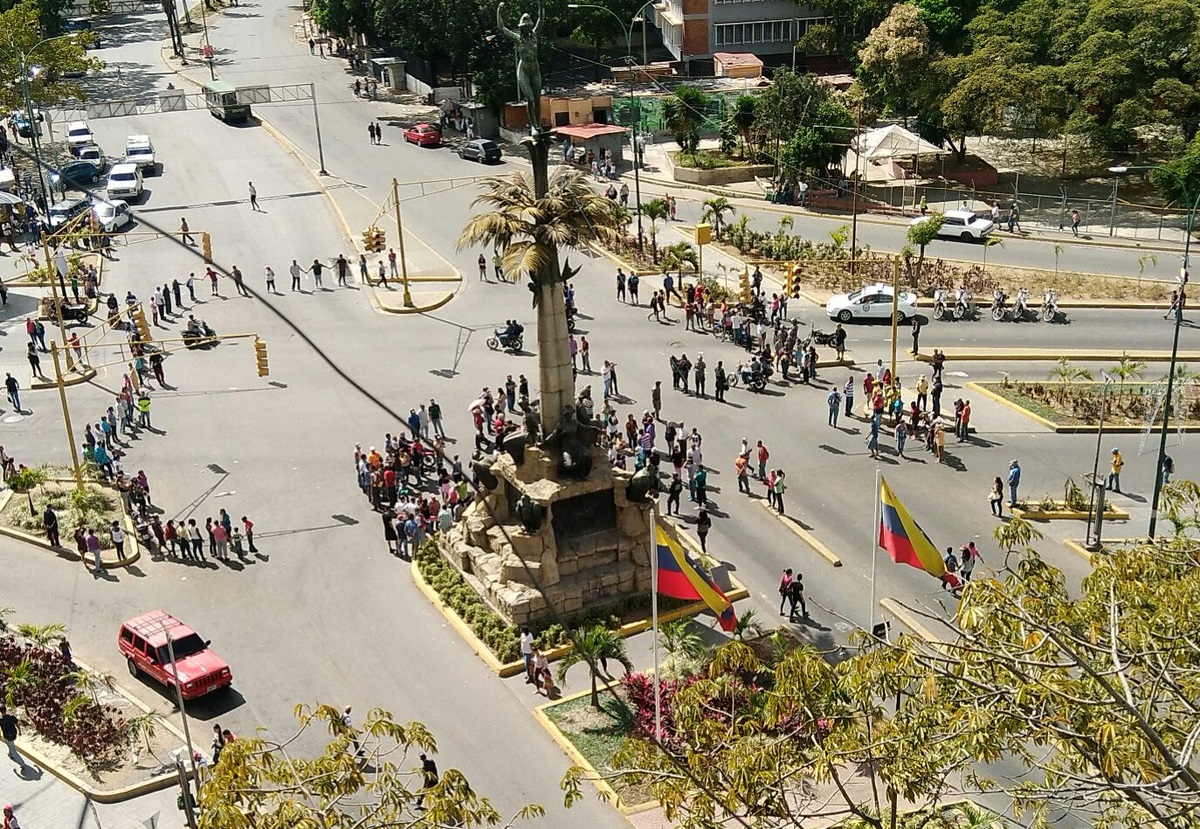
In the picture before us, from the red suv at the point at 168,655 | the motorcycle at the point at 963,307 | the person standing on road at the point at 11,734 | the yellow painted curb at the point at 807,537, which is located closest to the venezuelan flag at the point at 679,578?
the yellow painted curb at the point at 807,537

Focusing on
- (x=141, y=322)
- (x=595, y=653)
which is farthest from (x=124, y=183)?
(x=595, y=653)

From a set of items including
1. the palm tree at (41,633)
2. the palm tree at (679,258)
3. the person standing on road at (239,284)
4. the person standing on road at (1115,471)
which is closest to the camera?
the palm tree at (41,633)

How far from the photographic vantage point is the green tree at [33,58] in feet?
222

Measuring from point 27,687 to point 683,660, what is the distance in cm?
1363

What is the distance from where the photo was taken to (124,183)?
6562 cm

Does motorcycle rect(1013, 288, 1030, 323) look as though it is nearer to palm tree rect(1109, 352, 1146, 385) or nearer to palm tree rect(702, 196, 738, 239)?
palm tree rect(1109, 352, 1146, 385)

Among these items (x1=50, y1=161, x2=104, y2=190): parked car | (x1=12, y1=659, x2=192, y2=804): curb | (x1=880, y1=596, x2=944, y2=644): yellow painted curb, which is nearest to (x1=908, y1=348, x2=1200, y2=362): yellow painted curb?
(x1=880, y1=596, x2=944, y2=644): yellow painted curb

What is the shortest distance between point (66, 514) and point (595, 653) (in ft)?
54.9

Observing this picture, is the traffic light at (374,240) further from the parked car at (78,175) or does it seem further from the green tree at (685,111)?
the green tree at (685,111)

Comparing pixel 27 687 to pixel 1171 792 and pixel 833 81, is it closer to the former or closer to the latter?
pixel 1171 792

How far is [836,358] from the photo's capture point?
46375 mm

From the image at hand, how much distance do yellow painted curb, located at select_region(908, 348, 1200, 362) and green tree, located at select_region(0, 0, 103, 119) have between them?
146ft

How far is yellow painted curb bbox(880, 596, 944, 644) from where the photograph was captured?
30.1m

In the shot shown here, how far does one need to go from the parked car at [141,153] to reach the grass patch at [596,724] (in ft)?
164
